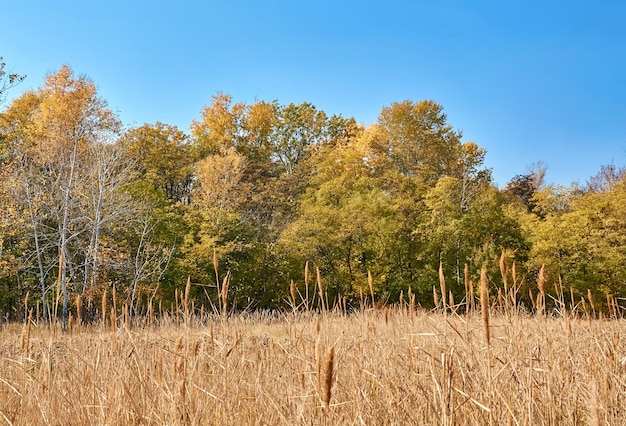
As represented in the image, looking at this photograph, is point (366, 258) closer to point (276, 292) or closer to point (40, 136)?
point (276, 292)

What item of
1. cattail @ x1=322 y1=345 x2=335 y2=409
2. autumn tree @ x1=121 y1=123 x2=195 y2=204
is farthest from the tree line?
cattail @ x1=322 y1=345 x2=335 y2=409

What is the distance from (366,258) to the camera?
2492 cm

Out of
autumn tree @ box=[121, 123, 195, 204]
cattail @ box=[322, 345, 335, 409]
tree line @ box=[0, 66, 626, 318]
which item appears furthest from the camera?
autumn tree @ box=[121, 123, 195, 204]

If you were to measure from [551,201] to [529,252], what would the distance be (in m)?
3.83

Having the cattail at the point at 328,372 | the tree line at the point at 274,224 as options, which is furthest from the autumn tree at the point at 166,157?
the cattail at the point at 328,372

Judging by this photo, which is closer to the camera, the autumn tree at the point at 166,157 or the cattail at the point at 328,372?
the cattail at the point at 328,372

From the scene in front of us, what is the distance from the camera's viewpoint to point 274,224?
96.5ft

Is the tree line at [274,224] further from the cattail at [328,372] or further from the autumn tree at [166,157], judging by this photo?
the cattail at [328,372]

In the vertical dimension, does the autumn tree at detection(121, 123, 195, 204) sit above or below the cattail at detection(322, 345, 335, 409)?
above

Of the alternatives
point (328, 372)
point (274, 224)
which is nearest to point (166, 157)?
point (274, 224)

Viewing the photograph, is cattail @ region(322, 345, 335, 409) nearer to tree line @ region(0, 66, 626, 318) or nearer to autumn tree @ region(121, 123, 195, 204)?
tree line @ region(0, 66, 626, 318)

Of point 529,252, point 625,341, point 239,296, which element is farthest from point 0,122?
point 625,341

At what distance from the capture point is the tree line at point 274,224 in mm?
18469

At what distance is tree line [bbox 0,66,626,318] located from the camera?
18.5m
